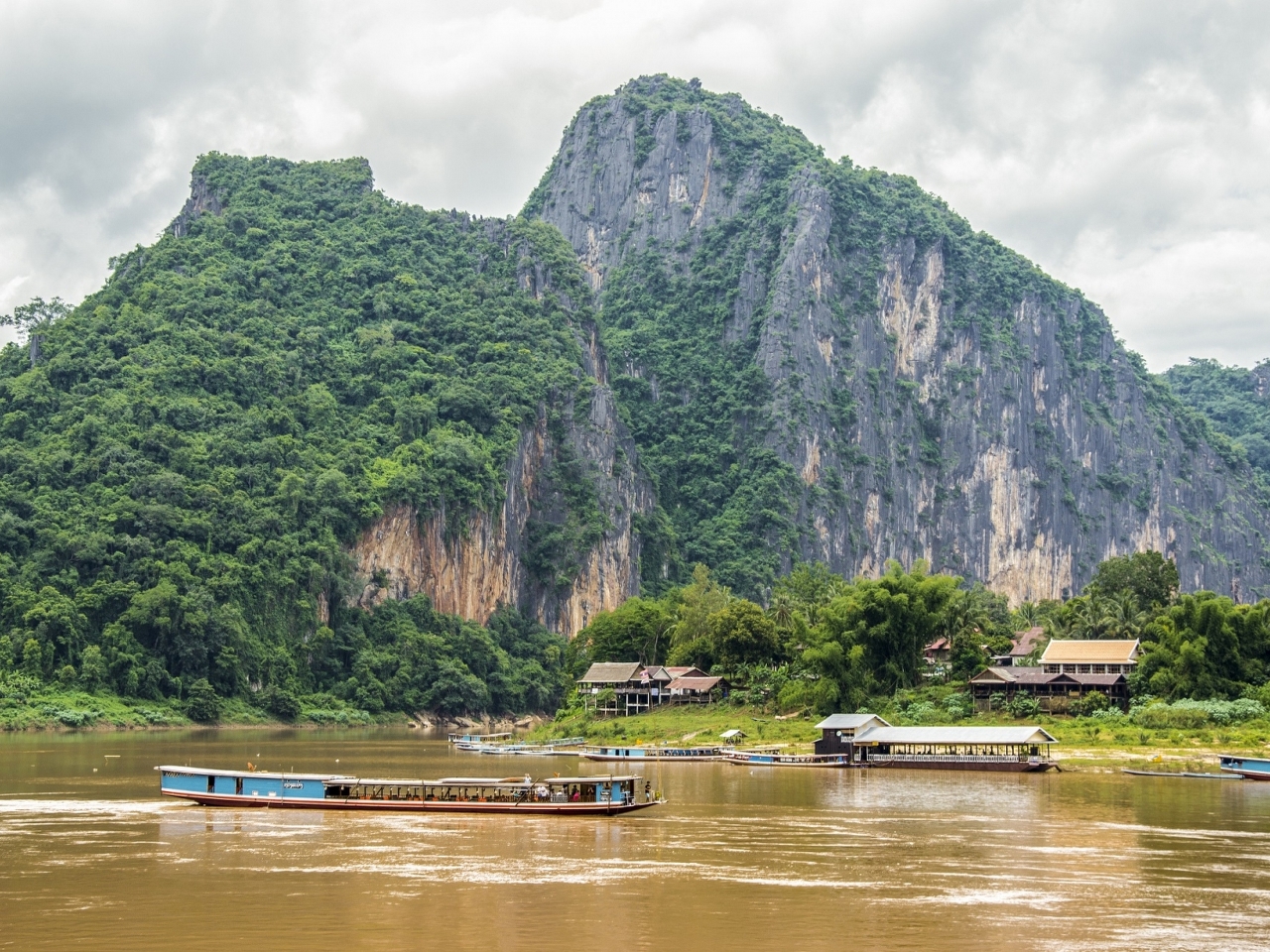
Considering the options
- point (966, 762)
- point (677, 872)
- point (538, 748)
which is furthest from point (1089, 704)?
point (677, 872)

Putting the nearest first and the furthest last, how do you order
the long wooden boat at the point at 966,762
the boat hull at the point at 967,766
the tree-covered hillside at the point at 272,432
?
the boat hull at the point at 967,766 < the long wooden boat at the point at 966,762 < the tree-covered hillside at the point at 272,432

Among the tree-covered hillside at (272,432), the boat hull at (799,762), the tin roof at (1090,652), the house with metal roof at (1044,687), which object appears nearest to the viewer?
the boat hull at (799,762)

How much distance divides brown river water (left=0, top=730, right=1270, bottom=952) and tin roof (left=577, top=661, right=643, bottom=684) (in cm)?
4352

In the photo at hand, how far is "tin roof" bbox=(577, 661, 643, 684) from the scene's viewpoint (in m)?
104

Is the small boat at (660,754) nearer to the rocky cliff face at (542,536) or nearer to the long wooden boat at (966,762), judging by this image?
the long wooden boat at (966,762)

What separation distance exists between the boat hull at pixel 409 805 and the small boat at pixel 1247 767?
→ 84.1 ft

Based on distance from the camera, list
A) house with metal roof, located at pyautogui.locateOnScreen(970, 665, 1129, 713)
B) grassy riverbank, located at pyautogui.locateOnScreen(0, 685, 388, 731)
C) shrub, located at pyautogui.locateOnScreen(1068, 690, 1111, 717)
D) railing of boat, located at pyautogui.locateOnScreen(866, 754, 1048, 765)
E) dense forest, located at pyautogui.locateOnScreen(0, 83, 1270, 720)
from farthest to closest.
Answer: dense forest, located at pyautogui.locateOnScreen(0, 83, 1270, 720) → grassy riverbank, located at pyautogui.locateOnScreen(0, 685, 388, 731) → house with metal roof, located at pyautogui.locateOnScreen(970, 665, 1129, 713) → shrub, located at pyautogui.locateOnScreen(1068, 690, 1111, 717) → railing of boat, located at pyautogui.locateOnScreen(866, 754, 1048, 765)

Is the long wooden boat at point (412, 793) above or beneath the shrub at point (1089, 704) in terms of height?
beneath

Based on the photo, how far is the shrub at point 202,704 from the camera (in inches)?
4277

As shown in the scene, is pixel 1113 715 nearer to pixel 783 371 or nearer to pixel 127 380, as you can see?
pixel 127 380

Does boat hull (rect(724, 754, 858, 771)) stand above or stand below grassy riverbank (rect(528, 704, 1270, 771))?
below

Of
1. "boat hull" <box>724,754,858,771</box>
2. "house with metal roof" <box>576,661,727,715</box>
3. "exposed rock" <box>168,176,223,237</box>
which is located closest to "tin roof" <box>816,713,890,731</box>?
"boat hull" <box>724,754,858,771</box>

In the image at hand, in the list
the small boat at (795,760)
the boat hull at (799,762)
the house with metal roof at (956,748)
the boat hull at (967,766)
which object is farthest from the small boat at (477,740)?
the boat hull at (967,766)

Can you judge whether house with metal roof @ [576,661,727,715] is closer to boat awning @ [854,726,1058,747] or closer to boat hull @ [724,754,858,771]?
boat hull @ [724,754,858,771]
